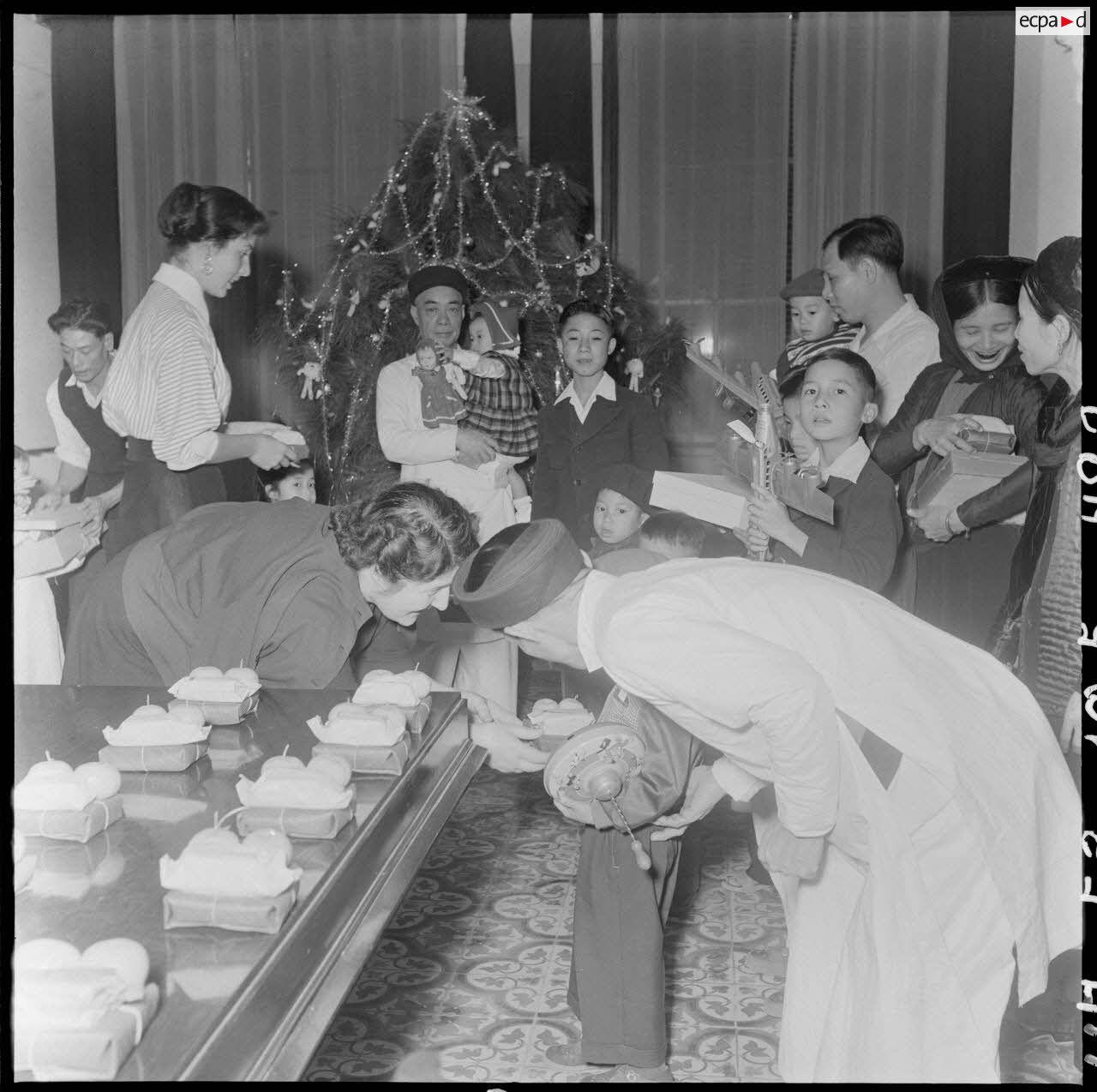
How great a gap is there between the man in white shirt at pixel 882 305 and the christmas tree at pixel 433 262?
5.53ft

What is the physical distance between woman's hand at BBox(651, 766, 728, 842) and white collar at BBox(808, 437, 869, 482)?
100 cm

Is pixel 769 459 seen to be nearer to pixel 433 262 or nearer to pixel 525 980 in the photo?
pixel 525 980

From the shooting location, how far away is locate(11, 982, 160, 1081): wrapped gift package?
3.16ft

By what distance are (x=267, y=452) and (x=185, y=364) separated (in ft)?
0.94

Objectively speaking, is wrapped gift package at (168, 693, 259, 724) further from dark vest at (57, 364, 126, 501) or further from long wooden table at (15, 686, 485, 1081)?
dark vest at (57, 364, 126, 501)

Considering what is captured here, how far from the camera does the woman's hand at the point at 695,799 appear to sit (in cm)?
194

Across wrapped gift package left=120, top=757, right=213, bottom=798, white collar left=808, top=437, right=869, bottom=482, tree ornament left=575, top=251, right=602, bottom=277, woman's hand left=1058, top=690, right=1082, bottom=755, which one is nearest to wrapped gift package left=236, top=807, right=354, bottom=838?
wrapped gift package left=120, top=757, right=213, bottom=798

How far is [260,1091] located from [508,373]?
347 centimetres

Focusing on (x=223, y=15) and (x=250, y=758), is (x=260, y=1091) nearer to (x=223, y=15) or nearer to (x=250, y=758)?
(x=250, y=758)

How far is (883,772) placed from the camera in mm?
1734

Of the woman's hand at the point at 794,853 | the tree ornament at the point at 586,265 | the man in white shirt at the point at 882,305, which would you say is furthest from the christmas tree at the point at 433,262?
the woman's hand at the point at 794,853

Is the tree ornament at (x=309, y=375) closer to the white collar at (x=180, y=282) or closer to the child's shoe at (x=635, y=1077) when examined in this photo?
the white collar at (x=180, y=282)

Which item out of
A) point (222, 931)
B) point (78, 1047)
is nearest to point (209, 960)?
point (222, 931)

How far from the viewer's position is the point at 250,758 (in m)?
1.76
